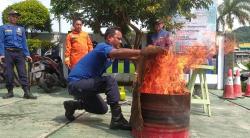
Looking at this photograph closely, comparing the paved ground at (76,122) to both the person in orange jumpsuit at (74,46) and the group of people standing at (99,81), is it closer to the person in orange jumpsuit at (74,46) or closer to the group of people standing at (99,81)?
the group of people standing at (99,81)

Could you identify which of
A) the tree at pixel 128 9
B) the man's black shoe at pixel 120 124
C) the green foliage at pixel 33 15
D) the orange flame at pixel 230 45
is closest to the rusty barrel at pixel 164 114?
the man's black shoe at pixel 120 124

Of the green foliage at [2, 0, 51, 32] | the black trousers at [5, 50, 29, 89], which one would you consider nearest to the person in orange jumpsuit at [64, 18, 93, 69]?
the black trousers at [5, 50, 29, 89]

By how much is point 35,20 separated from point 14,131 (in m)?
19.5

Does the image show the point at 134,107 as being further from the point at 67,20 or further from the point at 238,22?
the point at 238,22

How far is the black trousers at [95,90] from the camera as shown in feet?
18.9

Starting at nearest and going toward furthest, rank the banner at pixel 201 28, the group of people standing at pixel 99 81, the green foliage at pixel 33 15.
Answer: the group of people standing at pixel 99 81 < the banner at pixel 201 28 < the green foliage at pixel 33 15

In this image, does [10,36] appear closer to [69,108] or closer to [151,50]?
[69,108]

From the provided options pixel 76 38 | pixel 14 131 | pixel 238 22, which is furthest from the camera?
pixel 238 22

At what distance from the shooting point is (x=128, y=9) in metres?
10.3

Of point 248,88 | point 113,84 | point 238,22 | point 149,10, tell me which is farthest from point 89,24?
point 238,22

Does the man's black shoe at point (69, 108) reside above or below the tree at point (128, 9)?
below

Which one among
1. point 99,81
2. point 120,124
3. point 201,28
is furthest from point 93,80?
point 201,28

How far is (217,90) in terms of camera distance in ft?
44.9

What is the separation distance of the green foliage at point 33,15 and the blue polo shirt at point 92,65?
19012 mm
